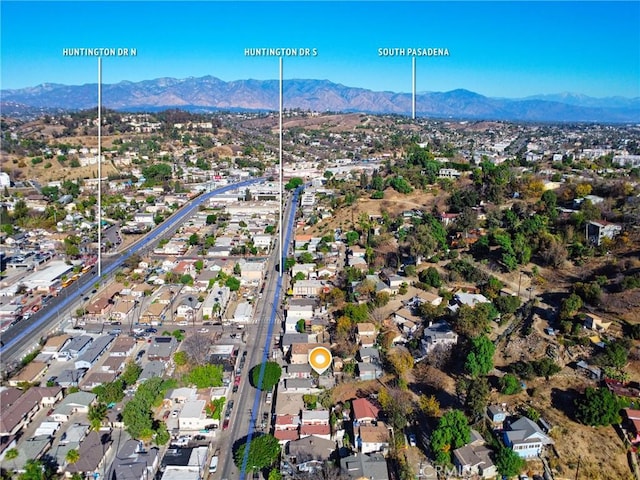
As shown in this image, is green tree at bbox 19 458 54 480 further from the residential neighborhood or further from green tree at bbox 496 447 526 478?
green tree at bbox 496 447 526 478

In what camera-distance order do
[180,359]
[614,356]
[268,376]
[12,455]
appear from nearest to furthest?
[12,455] → [614,356] → [268,376] → [180,359]

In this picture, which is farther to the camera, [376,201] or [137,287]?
[376,201]

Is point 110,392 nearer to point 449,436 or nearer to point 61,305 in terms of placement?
point 61,305

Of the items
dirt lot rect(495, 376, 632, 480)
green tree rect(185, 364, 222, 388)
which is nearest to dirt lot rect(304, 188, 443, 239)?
green tree rect(185, 364, 222, 388)

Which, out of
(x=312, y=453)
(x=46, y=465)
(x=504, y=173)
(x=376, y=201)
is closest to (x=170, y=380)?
(x=46, y=465)

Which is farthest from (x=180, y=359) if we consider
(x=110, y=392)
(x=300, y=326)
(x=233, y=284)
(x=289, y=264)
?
(x=289, y=264)

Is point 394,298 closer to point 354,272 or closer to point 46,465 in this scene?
point 354,272
